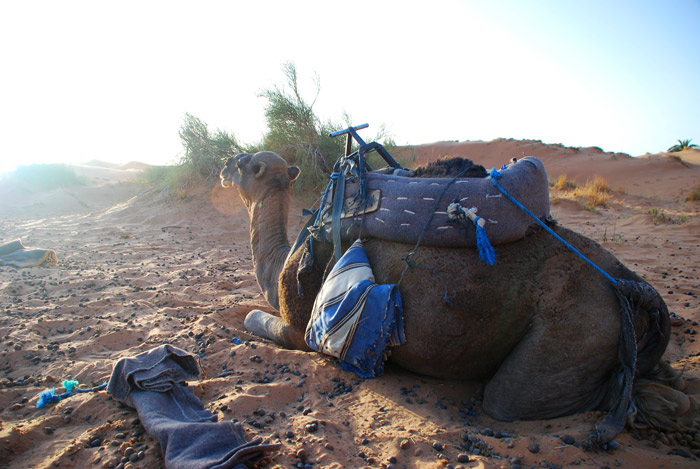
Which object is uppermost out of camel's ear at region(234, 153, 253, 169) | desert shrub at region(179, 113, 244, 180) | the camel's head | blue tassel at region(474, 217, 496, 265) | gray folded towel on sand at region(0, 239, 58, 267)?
desert shrub at region(179, 113, 244, 180)

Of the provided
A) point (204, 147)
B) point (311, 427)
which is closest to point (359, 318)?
point (311, 427)

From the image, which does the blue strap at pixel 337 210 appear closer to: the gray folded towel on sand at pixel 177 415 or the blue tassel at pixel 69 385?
the gray folded towel on sand at pixel 177 415

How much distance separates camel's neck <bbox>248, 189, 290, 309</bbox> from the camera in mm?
4406

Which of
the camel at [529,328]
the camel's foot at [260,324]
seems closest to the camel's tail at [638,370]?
the camel at [529,328]

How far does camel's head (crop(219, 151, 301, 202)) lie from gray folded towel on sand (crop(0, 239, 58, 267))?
453 centimetres

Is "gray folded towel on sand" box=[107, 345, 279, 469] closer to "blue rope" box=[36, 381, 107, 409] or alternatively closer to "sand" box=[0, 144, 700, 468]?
"sand" box=[0, 144, 700, 468]

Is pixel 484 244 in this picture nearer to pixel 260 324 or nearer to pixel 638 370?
pixel 638 370

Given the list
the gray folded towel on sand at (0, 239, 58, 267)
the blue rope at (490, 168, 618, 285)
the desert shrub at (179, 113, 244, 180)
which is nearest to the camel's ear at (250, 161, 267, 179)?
the blue rope at (490, 168, 618, 285)

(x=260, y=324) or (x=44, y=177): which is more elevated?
(x=44, y=177)

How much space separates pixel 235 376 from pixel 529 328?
2.21m

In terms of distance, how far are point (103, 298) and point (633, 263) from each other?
23.9 feet

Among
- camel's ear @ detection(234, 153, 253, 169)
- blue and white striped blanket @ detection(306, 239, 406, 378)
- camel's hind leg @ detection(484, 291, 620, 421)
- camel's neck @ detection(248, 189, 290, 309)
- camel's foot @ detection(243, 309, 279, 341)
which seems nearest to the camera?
camel's hind leg @ detection(484, 291, 620, 421)

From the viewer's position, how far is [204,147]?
533 inches

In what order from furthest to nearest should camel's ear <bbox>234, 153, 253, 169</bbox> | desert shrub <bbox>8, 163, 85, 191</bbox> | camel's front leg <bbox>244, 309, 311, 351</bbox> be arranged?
1. desert shrub <bbox>8, 163, 85, 191</bbox>
2. camel's ear <bbox>234, 153, 253, 169</bbox>
3. camel's front leg <bbox>244, 309, 311, 351</bbox>
